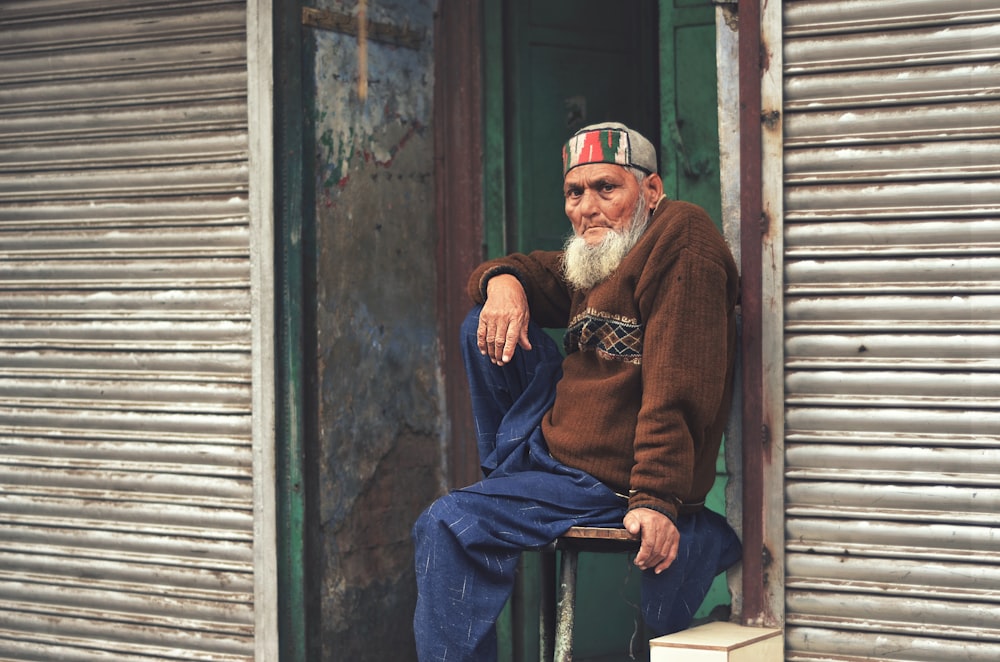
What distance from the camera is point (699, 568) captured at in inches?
131

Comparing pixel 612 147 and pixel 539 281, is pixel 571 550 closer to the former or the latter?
pixel 539 281

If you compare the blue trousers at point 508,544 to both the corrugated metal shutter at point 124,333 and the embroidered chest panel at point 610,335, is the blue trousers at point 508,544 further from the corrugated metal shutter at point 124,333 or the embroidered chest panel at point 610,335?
the corrugated metal shutter at point 124,333

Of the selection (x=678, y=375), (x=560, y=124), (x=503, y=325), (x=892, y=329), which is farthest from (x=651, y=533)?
(x=560, y=124)

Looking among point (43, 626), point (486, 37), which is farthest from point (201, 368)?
point (486, 37)

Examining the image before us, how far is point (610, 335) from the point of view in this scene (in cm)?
337

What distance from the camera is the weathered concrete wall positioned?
4.52 meters

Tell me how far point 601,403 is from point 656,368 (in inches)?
9.6

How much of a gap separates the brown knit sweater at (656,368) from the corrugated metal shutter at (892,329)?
0.30 metres

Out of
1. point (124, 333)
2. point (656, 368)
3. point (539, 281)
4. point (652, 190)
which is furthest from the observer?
point (124, 333)

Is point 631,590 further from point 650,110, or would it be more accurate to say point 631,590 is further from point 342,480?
point 650,110

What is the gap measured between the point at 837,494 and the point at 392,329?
2.00 metres

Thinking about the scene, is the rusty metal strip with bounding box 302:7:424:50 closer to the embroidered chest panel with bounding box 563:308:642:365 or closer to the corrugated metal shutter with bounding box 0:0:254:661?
the corrugated metal shutter with bounding box 0:0:254:661

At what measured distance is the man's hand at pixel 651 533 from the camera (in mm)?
3066

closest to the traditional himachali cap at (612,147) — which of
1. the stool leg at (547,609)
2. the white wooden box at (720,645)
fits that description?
the stool leg at (547,609)
